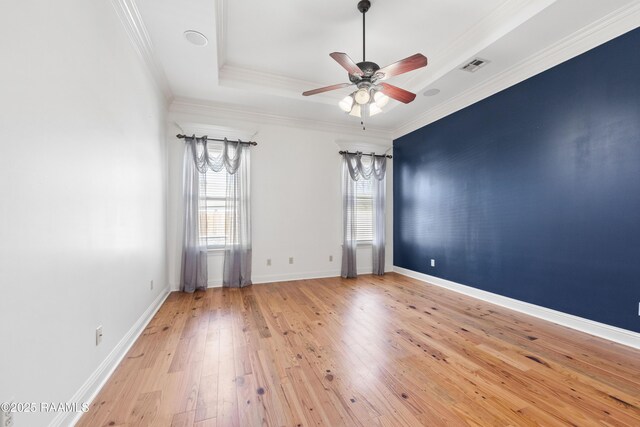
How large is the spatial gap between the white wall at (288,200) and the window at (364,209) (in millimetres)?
310

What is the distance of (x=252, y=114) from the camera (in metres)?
4.32

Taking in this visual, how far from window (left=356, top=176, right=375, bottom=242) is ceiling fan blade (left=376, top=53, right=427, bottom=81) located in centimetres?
262

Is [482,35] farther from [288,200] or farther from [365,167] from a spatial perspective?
[288,200]

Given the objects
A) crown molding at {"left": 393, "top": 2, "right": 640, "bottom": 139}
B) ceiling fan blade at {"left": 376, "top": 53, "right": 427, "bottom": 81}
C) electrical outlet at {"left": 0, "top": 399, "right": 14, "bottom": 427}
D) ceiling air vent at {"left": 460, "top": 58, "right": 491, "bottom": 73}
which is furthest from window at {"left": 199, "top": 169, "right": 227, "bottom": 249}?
crown molding at {"left": 393, "top": 2, "right": 640, "bottom": 139}

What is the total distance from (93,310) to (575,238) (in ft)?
13.8

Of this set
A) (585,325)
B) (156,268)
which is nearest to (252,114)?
(156,268)

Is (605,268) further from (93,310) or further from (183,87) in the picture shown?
(183,87)

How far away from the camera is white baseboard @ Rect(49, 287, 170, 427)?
1.35 metres

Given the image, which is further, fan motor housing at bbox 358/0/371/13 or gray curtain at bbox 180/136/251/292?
gray curtain at bbox 180/136/251/292

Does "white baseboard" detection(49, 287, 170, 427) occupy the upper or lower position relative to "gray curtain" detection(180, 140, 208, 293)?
lower

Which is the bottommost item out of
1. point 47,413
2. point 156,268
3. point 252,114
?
point 47,413

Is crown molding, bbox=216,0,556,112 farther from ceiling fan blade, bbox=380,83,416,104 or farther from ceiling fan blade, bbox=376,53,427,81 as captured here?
ceiling fan blade, bbox=376,53,427,81

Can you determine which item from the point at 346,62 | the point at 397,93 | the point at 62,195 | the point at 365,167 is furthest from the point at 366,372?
the point at 365,167

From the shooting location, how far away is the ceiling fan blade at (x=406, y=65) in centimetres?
222
